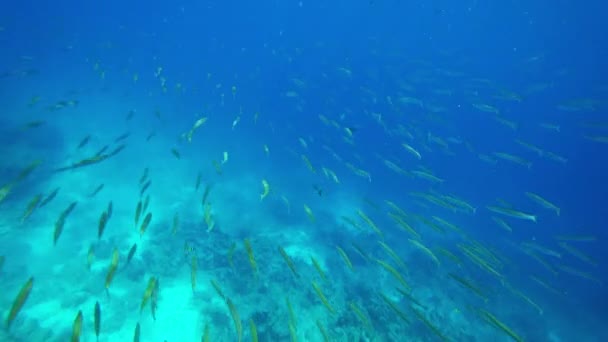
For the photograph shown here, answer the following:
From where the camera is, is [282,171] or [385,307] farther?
[282,171]

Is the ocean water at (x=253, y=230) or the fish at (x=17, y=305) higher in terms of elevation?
the fish at (x=17, y=305)

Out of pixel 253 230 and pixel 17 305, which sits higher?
pixel 17 305

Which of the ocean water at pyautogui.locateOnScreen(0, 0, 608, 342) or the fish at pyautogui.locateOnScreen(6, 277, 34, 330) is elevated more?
the fish at pyautogui.locateOnScreen(6, 277, 34, 330)

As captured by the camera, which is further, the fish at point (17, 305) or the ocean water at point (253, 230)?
the ocean water at point (253, 230)

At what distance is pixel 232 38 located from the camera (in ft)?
398

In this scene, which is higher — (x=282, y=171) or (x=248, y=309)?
(x=248, y=309)

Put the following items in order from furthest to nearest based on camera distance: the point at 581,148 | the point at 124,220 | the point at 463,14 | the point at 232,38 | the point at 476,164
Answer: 1. the point at 232,38
2. the point at 581,148
3. the point at 463,14
4. the point at 476,164
5. the point at 124,220

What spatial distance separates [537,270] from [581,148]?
104288mm

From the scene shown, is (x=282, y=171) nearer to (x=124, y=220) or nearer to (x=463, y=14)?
(x=124, y=220)

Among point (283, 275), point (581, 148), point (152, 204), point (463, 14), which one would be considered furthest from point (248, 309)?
point (581, 148)

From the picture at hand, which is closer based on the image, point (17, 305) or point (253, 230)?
point (17, 305)

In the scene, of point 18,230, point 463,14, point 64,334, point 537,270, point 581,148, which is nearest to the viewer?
point 64,334

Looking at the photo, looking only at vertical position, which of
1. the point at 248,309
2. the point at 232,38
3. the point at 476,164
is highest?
the point at 248,309

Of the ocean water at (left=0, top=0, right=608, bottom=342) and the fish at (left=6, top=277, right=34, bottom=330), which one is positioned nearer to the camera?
the fish at (left=6, top=277, right=34, bottom=330)
